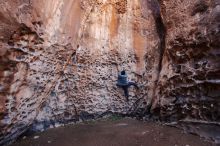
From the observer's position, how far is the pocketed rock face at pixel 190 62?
431cm

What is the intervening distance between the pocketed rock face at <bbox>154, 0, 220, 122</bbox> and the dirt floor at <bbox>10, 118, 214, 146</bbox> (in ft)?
1.79

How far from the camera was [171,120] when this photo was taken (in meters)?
5.09

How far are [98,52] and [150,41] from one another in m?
1.37

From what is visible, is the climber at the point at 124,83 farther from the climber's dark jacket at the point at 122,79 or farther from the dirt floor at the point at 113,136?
the dirt floor at the point at 113,136

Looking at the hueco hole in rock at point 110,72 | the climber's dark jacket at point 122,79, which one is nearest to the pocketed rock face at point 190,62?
the hueco hole in rock at point 110,72

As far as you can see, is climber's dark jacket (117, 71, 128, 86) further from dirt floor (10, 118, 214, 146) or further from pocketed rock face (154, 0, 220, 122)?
dirt floor (10, 118, 214, 146)

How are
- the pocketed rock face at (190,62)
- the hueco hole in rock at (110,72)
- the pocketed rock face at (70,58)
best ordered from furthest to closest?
the pocketed rock face at (190,62), the hueco hole in rock at (110,72), the pocketed rock face at (70,58)

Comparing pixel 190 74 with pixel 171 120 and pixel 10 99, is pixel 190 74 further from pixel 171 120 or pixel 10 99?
pixel 10 99

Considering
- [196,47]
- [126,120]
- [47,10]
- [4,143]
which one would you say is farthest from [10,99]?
[196,47]

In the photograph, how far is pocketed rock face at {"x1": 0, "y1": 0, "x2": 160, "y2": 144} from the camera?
12.0 ft

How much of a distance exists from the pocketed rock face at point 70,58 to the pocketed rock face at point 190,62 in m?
0.63

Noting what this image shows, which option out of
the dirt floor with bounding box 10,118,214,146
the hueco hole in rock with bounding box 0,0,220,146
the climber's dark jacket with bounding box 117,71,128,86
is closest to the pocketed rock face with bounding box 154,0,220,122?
the hueco hole in rock with bounding box 0,0,220,146

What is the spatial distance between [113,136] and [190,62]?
219 cm

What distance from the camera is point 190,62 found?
484 cm
